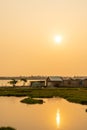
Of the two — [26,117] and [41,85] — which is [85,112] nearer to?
[26,117]

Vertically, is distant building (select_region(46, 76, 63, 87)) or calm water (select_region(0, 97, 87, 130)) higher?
distant building (select_region(46, 76, 63, 87))

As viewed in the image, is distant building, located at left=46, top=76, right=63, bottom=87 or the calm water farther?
distant building, located at left=46, top=76, right=63, bottom=87

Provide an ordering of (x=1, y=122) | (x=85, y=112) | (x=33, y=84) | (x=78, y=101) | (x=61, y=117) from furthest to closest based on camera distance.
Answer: (x=33, y=84) → (x=78, y=101) → (x=85, y=112) → (x=61, y=117) → (x=1, y=122)

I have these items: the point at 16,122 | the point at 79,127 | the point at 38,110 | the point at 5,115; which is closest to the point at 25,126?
the point at 16,122

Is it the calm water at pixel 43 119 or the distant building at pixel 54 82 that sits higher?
the distant building at pixel 54 82

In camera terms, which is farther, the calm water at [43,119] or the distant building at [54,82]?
the distant building at [54,82]

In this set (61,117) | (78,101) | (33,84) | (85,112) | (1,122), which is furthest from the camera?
(33,84)

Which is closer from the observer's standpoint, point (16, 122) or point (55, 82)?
point (16, 122)

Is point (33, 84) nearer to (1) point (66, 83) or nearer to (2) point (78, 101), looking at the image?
(1) point (66, 83)

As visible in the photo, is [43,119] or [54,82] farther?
[54,82]

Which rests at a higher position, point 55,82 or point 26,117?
point 55,82

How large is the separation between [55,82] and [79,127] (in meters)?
61.5

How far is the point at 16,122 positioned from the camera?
30078mm

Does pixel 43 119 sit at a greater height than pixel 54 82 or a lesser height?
lesser
